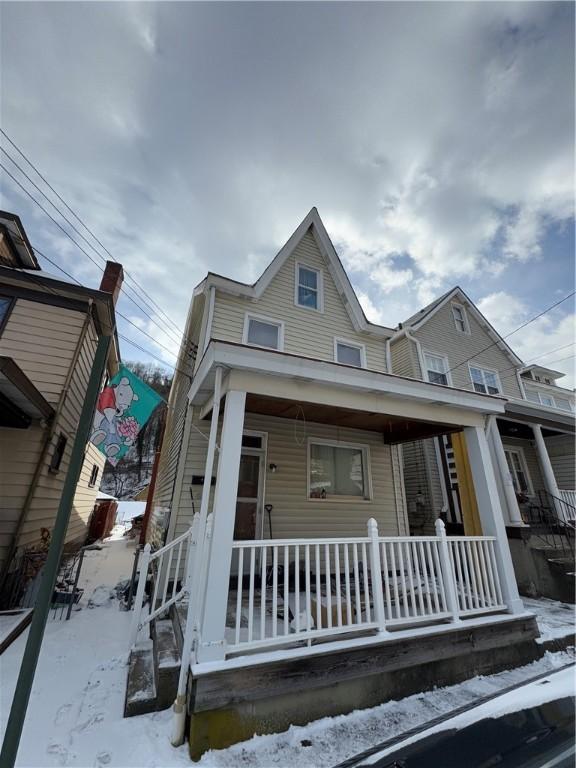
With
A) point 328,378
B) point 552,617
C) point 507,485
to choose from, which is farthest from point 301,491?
point 507,485

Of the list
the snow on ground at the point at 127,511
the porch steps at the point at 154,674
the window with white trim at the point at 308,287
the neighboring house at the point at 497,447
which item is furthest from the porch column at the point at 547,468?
the snow on ground at the point at 127,511

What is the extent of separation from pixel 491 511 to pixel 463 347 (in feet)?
29.1

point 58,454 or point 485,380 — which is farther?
point 485,380

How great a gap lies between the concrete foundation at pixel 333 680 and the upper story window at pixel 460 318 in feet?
35.2

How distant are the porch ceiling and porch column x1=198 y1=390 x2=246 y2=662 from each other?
1.73 m

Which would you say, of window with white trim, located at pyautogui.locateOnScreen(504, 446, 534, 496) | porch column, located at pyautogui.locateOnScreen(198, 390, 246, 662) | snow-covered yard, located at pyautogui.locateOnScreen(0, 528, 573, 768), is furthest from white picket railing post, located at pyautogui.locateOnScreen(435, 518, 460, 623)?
window with white trim, located at pyautogui.locateOnScreen(504, 446, 534, 496)

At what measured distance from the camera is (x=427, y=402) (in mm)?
4895

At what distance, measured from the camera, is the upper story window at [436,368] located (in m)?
11.1

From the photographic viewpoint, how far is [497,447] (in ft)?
25.6

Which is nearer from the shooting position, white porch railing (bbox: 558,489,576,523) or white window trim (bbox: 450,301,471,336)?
white porch railing (bbox: 558,489,576,523)

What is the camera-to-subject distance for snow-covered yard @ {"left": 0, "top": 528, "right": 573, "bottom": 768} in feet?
8.13

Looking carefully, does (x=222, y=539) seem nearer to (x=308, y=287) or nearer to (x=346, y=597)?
(x=346, y=597)

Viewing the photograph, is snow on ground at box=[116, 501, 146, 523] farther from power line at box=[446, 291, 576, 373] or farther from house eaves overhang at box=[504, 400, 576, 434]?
house eaves overhang at box=[504, 400, 576, 434]

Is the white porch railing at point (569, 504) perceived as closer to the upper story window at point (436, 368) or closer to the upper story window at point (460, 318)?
the upper story window at point (436, 368)
